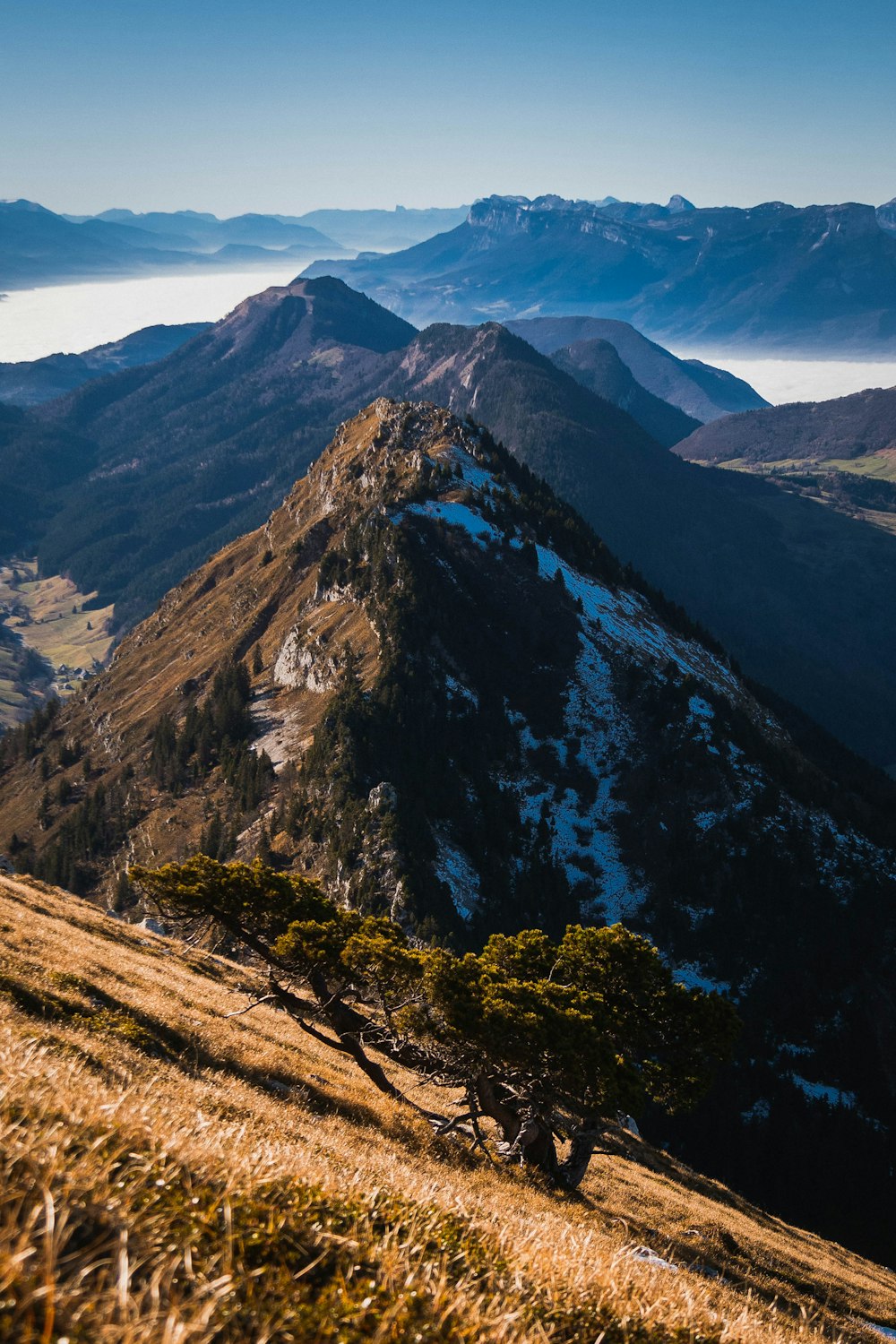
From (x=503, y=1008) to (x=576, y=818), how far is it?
138346mm

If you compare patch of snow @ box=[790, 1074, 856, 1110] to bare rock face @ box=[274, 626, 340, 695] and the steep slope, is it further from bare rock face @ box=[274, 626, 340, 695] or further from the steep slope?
bare rock face @ box=[274, 626, 340, 695]

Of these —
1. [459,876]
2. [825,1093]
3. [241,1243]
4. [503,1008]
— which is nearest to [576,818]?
[459,876]

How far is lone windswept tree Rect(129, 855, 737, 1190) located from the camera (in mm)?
29031

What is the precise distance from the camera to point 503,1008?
28.8m

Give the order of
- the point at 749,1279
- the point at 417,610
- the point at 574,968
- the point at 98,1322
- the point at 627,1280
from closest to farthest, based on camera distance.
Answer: the point at 98,1322, the point at 627,1280, the point at 749,1279, the point at 574,968, the point at 417,610

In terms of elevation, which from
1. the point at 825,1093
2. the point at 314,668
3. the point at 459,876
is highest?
the point at 314,668

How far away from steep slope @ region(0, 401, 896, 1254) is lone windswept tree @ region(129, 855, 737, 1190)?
91593mm

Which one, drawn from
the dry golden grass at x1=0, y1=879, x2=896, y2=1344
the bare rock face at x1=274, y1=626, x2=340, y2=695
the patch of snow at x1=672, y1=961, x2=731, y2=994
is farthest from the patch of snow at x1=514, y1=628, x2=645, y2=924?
the dry golden grass at x1=0, y1=879, x2=896, y2=1344

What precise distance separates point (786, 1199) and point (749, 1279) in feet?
335

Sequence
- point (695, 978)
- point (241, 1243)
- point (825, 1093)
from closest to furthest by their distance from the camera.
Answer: point (241, 1243), point (825, 1093), point (695, 978)

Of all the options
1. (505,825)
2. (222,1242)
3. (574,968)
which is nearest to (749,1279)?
(574,968)

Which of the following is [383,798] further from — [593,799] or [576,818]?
[593,799]

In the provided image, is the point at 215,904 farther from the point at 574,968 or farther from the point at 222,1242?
the point at 222,1242

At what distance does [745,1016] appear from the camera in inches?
5256
